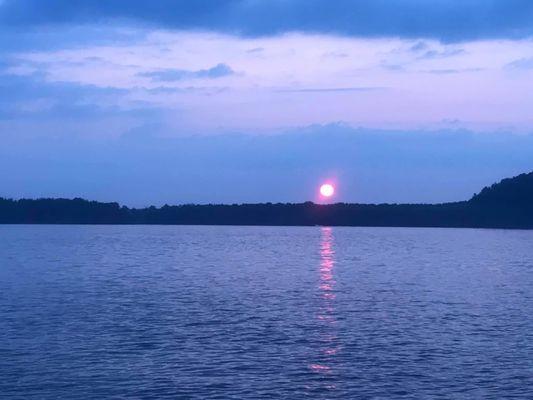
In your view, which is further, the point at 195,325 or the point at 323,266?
the point at 323,266

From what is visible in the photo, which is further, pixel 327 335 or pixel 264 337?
pixel 327 335

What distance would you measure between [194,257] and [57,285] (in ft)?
112

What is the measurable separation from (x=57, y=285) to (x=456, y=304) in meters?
23.5

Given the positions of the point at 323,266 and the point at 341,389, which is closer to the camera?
the point at 341,389

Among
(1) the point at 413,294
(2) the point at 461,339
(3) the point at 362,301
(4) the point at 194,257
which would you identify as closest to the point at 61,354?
(2) the point at 461,339

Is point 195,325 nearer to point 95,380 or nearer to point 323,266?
point 95,380

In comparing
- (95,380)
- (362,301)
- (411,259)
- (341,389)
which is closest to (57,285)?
(362,301)

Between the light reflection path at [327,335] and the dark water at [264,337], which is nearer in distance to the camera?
the dark water at [264,337]

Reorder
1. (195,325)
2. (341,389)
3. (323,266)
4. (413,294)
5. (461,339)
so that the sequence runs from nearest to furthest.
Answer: (341,389)
(461,339)
(195,325)
(413,294)
(323,266)

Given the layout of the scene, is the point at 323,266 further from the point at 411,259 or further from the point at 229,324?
the point at 229,324

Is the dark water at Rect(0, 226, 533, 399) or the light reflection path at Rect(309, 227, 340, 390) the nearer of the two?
the dark water at Rect(0, 226, 533, 399)

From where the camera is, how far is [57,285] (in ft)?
167

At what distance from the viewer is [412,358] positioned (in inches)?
1051

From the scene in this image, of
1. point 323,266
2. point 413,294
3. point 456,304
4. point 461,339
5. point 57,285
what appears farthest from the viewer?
point 323,266
